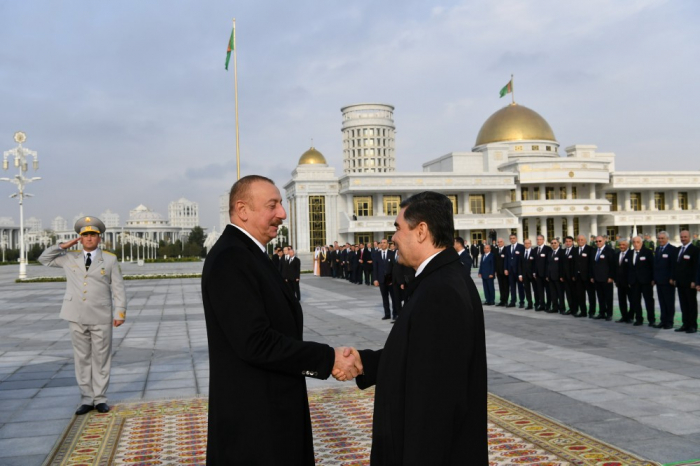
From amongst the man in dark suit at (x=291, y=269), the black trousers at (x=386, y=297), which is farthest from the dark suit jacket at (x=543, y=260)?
the man in dark suit at (x=291, y=269)

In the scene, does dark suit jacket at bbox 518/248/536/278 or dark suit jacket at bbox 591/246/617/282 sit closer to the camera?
dark suit jacket at bbox 591/246/617/282

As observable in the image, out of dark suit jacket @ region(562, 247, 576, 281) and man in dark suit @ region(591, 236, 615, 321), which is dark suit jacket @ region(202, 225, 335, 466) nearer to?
man in dark suit @ region(591, 236, 615, 321)

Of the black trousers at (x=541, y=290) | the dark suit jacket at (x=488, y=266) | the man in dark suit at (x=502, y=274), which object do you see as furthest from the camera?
the dark suit jacket at (x=488, y=266)

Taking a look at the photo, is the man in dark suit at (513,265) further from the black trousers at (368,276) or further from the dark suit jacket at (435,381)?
the dark suit jacket at (435,381)

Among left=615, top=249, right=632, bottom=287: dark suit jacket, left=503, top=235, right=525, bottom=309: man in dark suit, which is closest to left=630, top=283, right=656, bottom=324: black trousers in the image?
left=615, top=249, right=632, bottom=287: dark suit jacket

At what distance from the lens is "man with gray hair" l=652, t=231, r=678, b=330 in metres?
11.0

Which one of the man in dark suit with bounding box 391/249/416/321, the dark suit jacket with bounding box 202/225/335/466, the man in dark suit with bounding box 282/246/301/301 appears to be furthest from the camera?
the man in dark suit with bounding box 282/246/301/301

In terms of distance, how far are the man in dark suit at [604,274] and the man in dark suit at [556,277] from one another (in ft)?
3.37

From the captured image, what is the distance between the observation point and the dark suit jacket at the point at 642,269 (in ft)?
37.7

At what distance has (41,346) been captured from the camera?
10219 mm

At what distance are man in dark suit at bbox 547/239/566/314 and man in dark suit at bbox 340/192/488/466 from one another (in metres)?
12.0

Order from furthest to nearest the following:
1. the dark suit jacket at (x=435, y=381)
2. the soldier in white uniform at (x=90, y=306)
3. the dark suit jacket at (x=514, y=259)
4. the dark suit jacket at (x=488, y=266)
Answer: the dark suit jacket at (x=488, y=266) < the dark suit jacket at (x=514, y=259) < the soldier in white uniform at (x=90, y=306) < the dark suit jacket at (x=435, y=381)

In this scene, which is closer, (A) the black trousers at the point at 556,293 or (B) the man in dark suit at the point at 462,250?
(B) the man in dark suit at the point at 462,250

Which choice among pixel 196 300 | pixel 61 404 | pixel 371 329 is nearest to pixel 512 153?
pixel 196 300
